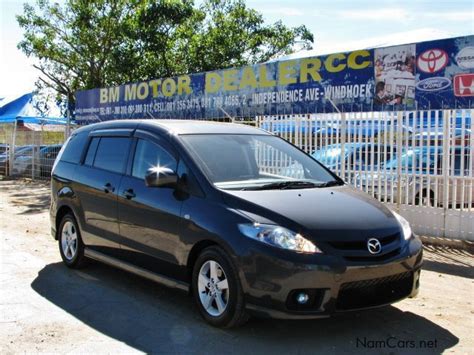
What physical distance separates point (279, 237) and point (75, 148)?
3.65 metres

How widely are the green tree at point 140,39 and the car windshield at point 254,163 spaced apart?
20244mm

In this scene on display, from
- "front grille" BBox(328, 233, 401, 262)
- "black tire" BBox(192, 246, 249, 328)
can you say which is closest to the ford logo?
"front grille" BBox(328, 233, 401, 262)

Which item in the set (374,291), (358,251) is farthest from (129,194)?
(374,291)

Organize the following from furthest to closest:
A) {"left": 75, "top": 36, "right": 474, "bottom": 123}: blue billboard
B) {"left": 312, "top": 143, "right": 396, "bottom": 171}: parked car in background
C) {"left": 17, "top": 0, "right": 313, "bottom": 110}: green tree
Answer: {"left": 17, "top": 0, "right": 313, "bottom": 110}: green tree → {"left": 312, "top": 143, "right": 396, "bottom": 171}: parked car in background → {"left": 75, "top": 36, "right": 474, "bottom": 123}: blue billboard

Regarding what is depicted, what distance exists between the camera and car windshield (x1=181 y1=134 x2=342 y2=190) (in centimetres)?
490

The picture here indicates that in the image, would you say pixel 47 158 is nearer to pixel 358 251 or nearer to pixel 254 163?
pixel 254 163

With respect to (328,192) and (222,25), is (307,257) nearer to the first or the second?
(328,192)

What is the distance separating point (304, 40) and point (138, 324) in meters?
26.5

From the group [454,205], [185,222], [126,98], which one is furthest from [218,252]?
[126,98]

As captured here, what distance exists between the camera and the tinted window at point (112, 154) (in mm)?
5816

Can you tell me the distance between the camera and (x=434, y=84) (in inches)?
329

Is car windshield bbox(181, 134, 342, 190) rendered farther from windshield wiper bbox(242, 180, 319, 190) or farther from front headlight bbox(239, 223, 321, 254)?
front headlight bbox(239, 223, 321, 254)

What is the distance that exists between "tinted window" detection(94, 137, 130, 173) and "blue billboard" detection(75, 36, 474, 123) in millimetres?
4831

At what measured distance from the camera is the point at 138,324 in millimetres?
4652
